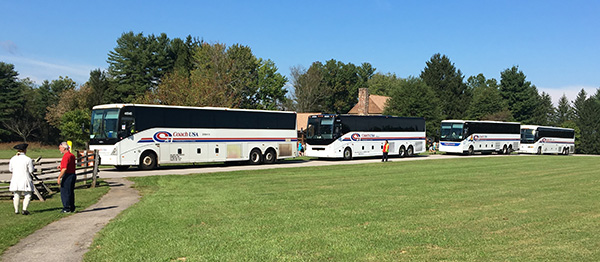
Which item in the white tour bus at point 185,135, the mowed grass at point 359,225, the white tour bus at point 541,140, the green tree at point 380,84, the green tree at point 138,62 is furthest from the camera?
the green tree at point 380,84

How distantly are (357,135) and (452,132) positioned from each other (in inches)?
596

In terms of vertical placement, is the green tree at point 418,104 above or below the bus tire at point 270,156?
above

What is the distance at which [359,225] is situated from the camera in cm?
1034

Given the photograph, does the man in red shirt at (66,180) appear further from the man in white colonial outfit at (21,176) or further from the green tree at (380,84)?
the green tree at (380,84)

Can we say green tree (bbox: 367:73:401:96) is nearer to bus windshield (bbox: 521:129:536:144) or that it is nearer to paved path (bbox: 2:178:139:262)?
bus windshield (bbox: 521:129:536:144)

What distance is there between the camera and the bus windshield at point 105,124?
2720cm

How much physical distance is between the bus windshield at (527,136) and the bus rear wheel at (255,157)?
39984mm

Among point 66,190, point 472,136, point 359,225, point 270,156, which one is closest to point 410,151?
point 472,136

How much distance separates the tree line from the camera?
64.8 m

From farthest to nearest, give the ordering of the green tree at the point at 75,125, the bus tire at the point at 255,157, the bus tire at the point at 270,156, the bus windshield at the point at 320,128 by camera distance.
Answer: the green tree at the point at 75,125
the bus windshield at the point at 320,128
the bus tire at the point at 270,156
the bus tire at the point at 255,157

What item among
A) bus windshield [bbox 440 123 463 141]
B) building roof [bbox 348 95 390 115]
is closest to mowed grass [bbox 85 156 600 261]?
bus windshield [bbox 440 123 463 141]

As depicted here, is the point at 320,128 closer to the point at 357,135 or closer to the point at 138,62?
the point at 357,135

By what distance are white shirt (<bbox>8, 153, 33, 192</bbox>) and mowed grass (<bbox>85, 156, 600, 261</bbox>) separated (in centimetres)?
242

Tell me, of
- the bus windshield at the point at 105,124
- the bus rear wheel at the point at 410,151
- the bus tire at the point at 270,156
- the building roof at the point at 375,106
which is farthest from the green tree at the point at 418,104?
the bus windshield at the point at 105,124
